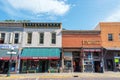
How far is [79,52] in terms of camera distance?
2853 cm

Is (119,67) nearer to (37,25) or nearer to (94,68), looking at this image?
(94,68)

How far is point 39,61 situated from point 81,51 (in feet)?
24.7

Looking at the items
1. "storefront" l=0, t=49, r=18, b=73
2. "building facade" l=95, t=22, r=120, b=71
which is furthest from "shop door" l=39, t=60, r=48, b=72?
"building facade" l=95, t=22, r=120, b=71

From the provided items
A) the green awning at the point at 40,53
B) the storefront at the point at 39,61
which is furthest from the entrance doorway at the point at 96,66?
the green awning at the point at 40,53

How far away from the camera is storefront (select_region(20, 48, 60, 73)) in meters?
26.7

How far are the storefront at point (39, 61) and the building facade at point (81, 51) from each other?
1586 mm

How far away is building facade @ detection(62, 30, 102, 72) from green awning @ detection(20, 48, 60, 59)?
1833 millimetres

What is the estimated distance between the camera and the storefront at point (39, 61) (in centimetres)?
2673

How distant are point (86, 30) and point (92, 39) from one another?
6.37 ft

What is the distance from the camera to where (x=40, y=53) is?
26.9 meters

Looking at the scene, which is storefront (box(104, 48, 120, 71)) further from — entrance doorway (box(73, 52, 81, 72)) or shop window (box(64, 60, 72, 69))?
shop window (box(64, 60, 72, 69))

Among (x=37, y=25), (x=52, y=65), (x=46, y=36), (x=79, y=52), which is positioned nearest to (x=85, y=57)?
(x=79, y=52)

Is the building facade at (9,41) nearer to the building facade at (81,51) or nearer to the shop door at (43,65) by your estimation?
the shop door at (43,65)

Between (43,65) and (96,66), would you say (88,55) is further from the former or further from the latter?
(43,65)
